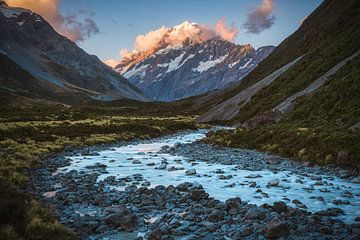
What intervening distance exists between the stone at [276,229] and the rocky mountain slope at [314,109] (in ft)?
39.2

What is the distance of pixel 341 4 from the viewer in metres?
104

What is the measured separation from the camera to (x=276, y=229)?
1055cm

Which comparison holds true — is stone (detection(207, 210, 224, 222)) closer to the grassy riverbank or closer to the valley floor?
the valley floor

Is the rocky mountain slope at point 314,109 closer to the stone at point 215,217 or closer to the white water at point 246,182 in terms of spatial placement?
the white water at point 246,182

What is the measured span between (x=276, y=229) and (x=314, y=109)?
3401cm

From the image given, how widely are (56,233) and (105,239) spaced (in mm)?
1514

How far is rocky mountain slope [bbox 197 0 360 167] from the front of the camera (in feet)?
83.2

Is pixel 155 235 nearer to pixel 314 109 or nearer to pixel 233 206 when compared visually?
pixel 233 206

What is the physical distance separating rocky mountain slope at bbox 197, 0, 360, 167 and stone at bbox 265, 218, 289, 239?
1195 cm

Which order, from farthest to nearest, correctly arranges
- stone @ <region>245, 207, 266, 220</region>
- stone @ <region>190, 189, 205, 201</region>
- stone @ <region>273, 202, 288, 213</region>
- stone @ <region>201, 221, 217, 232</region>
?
stone @ <region>190, 189, 205, 201</region> < stone @ <region>273, 202, 288, 213</region> < stone @ <region>245, 207, 266, 220</region> < stone @ <region>201, 221, 217, 232</region>

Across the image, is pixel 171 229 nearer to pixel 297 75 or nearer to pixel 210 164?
pixel 210 164

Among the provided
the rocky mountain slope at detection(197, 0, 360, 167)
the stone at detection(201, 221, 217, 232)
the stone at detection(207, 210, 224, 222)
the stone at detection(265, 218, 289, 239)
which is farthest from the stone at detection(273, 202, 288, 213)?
the rocky mountain slope at detection(197, 0, 360, 167)

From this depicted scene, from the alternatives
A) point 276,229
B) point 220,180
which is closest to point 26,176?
point 220,180

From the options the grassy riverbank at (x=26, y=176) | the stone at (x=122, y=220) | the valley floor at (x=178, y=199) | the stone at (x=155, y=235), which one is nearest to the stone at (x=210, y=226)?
the valley floor at (x=178, y=199)
